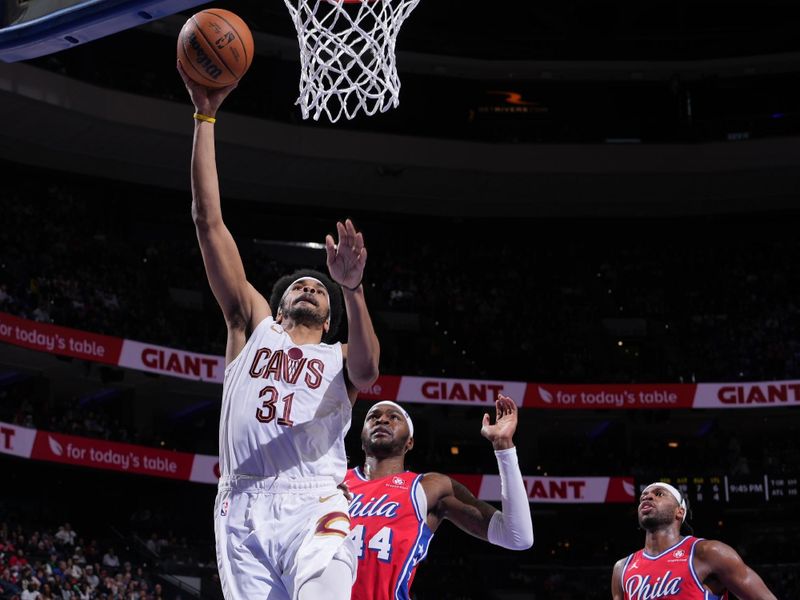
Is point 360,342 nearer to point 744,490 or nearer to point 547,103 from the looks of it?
point 744,490

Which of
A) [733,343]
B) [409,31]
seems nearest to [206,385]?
[409,31]

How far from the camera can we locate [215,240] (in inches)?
173

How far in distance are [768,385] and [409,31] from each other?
35.1 feet

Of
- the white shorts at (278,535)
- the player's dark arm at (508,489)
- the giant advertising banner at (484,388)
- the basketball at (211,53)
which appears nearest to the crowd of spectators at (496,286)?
the giant advertising banner at (484,388)

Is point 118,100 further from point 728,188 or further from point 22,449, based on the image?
point 728,188

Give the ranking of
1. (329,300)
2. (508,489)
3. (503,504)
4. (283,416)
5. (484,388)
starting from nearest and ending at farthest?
(283,416), (329,300), (508,489), (503,504), (484,388)

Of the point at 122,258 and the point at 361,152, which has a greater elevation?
the point at 361,152

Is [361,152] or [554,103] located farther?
[554,103]

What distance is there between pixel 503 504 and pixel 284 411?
1.57 meters

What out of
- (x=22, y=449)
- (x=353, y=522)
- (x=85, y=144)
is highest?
(x=85, y=144)

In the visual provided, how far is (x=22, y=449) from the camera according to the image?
17.0 meters

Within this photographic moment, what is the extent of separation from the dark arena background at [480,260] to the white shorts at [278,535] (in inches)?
566

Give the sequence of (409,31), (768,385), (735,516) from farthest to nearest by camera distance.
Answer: (409,31) → (735,516) → (768,385)

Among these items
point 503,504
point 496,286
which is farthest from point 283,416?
point 496,286
